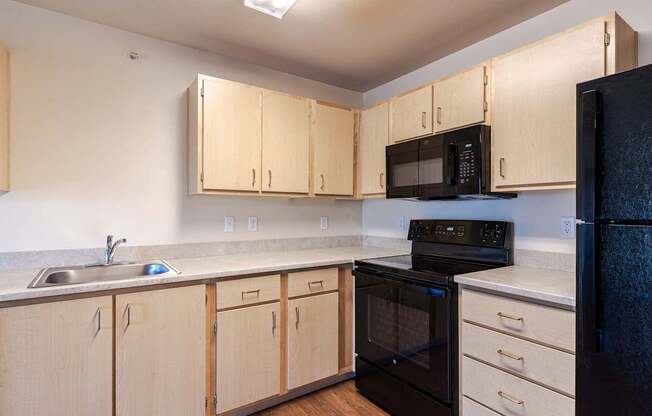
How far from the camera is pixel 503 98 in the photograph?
73.2 inches

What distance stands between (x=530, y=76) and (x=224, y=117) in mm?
1760

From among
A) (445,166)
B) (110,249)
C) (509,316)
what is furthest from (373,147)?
(110,249)

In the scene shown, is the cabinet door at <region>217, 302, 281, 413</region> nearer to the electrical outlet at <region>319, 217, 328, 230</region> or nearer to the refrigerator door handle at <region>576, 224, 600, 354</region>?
the electrical outlet at <region>319, 217, 328, 230</region>

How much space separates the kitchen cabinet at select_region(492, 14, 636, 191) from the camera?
1519 mm

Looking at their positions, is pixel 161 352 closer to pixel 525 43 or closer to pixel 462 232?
pixel 462 232

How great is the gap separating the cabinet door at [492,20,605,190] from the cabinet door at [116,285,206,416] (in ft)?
5.93

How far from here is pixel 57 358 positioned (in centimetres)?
152

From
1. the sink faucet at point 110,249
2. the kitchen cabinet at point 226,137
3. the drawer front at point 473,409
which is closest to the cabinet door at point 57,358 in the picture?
the sink faucet at point 110,249

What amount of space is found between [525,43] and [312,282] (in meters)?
1.96

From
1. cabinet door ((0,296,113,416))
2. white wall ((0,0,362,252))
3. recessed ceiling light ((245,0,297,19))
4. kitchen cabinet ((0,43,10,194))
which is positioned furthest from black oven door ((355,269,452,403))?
kitchen cabinet ((0,43,10,194))

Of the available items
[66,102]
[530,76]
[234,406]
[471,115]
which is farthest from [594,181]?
[66,102]

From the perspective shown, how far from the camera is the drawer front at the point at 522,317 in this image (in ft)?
4.41

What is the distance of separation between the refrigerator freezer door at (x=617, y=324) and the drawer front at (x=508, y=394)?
0.27 meters

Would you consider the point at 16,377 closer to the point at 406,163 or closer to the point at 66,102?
the point at 66,102
